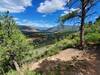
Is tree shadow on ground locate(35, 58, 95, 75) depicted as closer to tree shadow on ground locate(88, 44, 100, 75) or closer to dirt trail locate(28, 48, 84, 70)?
tree shadow on ground locate(88, 44, 100, 75)

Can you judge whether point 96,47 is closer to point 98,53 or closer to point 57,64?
point 98,53

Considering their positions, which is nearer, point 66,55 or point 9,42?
point 9,42

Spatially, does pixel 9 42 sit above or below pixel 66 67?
above

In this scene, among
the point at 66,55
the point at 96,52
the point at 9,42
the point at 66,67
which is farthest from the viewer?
the point at 66,55

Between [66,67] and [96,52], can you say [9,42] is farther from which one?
[96,52]

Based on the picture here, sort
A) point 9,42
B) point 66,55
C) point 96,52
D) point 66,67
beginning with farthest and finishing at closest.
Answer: point 66,55
point 96,52
point 9,42
point 66,67

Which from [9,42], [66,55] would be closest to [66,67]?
[66,55]

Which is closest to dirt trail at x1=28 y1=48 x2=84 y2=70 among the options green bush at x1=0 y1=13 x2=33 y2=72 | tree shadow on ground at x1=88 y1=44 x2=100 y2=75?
tree shadow on ground at x1=88 y1=44 x2=100 y2=75

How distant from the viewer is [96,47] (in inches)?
611

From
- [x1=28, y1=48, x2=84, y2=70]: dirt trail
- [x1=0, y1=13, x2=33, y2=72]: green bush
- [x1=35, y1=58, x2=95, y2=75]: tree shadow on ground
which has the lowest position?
[x1=35, y1=58, x2=95, y2=75]: tree shadow on ground

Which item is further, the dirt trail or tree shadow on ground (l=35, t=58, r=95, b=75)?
the dirt trail

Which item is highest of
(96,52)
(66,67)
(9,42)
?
(9,42)

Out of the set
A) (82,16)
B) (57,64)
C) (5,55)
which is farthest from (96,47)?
(5,55)

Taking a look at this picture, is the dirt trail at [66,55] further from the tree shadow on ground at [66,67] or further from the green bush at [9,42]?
the green bush at [9,42]
